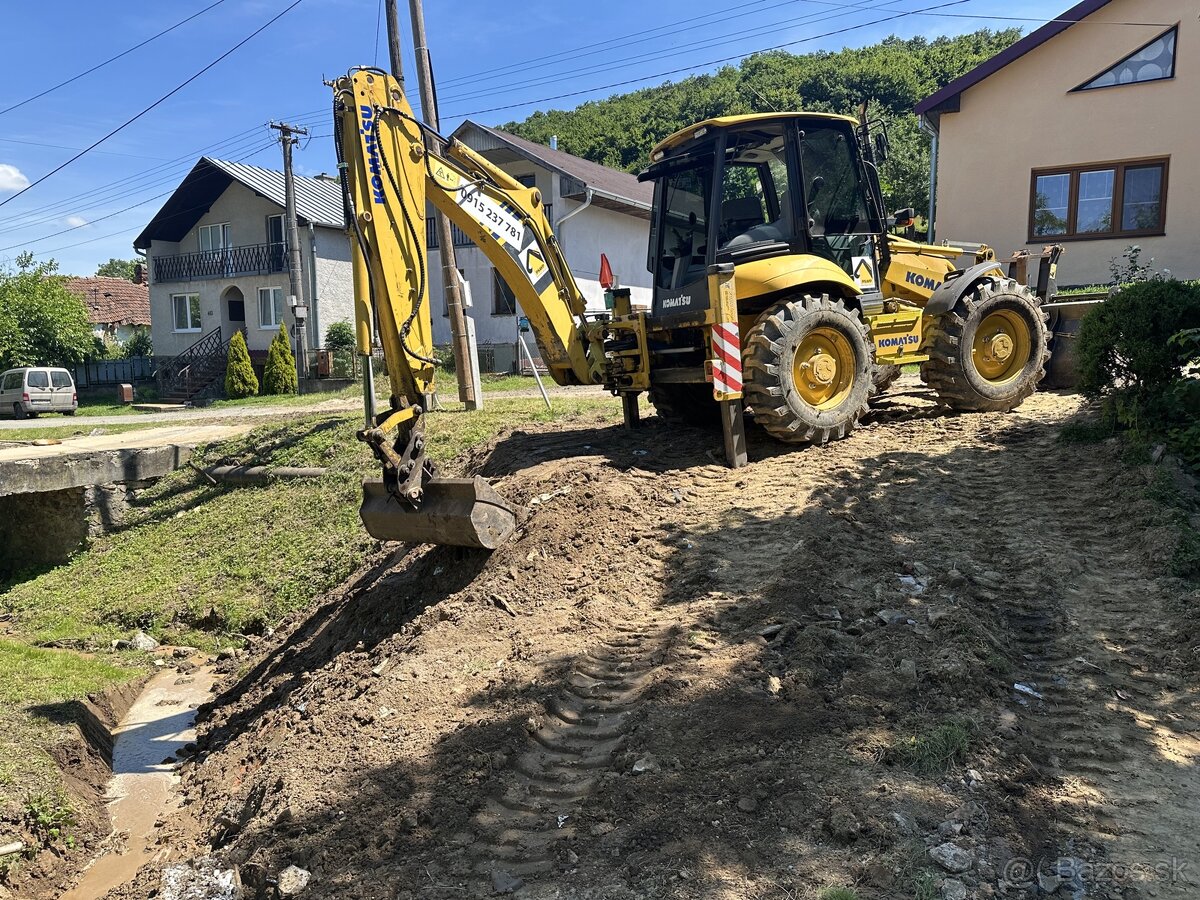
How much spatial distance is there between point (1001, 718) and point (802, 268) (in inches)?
188

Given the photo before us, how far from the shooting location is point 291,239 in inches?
985

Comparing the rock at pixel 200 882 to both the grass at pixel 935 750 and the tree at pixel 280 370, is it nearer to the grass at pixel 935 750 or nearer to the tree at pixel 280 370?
the grass at pixel 935 750

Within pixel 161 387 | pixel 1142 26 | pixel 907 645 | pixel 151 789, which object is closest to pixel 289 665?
pixel 151 789

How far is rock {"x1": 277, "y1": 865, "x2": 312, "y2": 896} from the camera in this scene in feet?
12.3

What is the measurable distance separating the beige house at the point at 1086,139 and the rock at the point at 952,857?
15239 mm

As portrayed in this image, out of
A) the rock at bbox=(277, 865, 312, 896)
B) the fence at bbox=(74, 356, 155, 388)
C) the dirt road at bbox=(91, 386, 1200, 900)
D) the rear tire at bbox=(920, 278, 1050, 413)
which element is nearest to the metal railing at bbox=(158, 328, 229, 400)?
the fence at bbox=(74, 356, 155, 388)

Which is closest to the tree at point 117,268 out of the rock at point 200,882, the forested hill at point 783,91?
the forested hill at point 783,91

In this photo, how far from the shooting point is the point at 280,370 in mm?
24312

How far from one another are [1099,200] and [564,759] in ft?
52.7

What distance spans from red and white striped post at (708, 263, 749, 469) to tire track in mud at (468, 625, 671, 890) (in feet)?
8.94

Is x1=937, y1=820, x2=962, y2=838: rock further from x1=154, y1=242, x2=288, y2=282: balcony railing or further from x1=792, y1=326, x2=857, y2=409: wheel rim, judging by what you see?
x1=154, y1=242, x2=288, y2=282: balcony railing

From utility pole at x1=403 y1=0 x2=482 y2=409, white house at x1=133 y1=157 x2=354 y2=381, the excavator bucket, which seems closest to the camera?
the excavator bucket

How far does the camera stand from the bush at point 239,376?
24594 millimetres

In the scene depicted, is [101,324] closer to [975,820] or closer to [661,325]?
[661,325]
